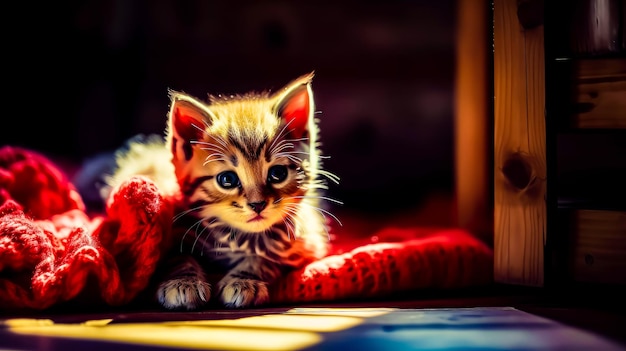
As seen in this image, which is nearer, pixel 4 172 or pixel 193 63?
pixel 4 172

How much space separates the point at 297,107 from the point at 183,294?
0.41 m

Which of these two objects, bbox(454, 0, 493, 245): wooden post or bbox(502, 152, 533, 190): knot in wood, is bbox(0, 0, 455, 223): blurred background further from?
bbox(502, 152, 533, 190): knot in wood

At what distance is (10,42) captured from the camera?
1.47 meters

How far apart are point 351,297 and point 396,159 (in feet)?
1.57

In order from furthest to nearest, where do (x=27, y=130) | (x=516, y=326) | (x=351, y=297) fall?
(x=27, y=130)
(x=351, y=297)
(x=516, y=326)

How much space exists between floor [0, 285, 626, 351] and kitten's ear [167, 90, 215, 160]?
305 mm

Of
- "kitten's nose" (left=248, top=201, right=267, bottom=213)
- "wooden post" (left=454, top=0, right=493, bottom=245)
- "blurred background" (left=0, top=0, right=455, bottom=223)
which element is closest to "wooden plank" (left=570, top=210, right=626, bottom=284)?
"wooden post" (left=454, top=0, right=493, bottom=245)

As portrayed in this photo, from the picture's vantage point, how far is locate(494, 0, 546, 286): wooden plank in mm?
1252

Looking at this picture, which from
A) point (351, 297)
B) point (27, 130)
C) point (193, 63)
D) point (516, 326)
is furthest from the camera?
point (27, 130)

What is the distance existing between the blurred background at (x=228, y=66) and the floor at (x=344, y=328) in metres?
0.51

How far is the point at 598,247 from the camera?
48.7 inches

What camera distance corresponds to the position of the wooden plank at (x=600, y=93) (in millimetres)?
1213

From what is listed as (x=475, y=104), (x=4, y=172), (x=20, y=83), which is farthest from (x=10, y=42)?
(x=475, y=104)

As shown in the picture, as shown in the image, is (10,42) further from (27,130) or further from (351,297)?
(351,297)
